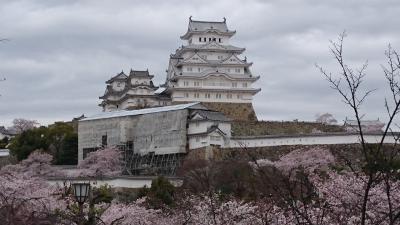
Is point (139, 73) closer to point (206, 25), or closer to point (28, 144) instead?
point (206, 25)

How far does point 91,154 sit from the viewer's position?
Answer: 40656 millimetres

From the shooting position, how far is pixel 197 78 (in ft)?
→ 152

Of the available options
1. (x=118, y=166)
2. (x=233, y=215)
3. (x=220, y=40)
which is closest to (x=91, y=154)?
(x=118, y=166)

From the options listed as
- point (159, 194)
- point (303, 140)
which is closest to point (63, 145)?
point (303, 140)

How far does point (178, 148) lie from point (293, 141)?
246 inches

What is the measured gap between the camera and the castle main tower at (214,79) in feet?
152

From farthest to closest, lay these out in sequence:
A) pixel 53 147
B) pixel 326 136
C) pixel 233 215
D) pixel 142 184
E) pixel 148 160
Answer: pixel 53 147 < pixel 148 160 < pixel 326 136 < pixel 142 184 < pixel 233 215

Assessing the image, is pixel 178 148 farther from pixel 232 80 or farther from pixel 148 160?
pixel 232 80

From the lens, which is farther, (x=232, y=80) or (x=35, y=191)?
(x=232, y=80)

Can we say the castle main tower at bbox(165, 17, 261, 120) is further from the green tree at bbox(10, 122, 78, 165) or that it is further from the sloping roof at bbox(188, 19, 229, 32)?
the green tree at bbox(10, 122, 78, 165)

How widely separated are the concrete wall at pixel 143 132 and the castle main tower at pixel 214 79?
555 cm

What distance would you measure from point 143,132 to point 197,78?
6744mm

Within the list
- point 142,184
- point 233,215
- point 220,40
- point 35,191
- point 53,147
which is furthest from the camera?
point 220,40

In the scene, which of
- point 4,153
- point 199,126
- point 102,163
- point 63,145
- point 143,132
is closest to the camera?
point 199,126
